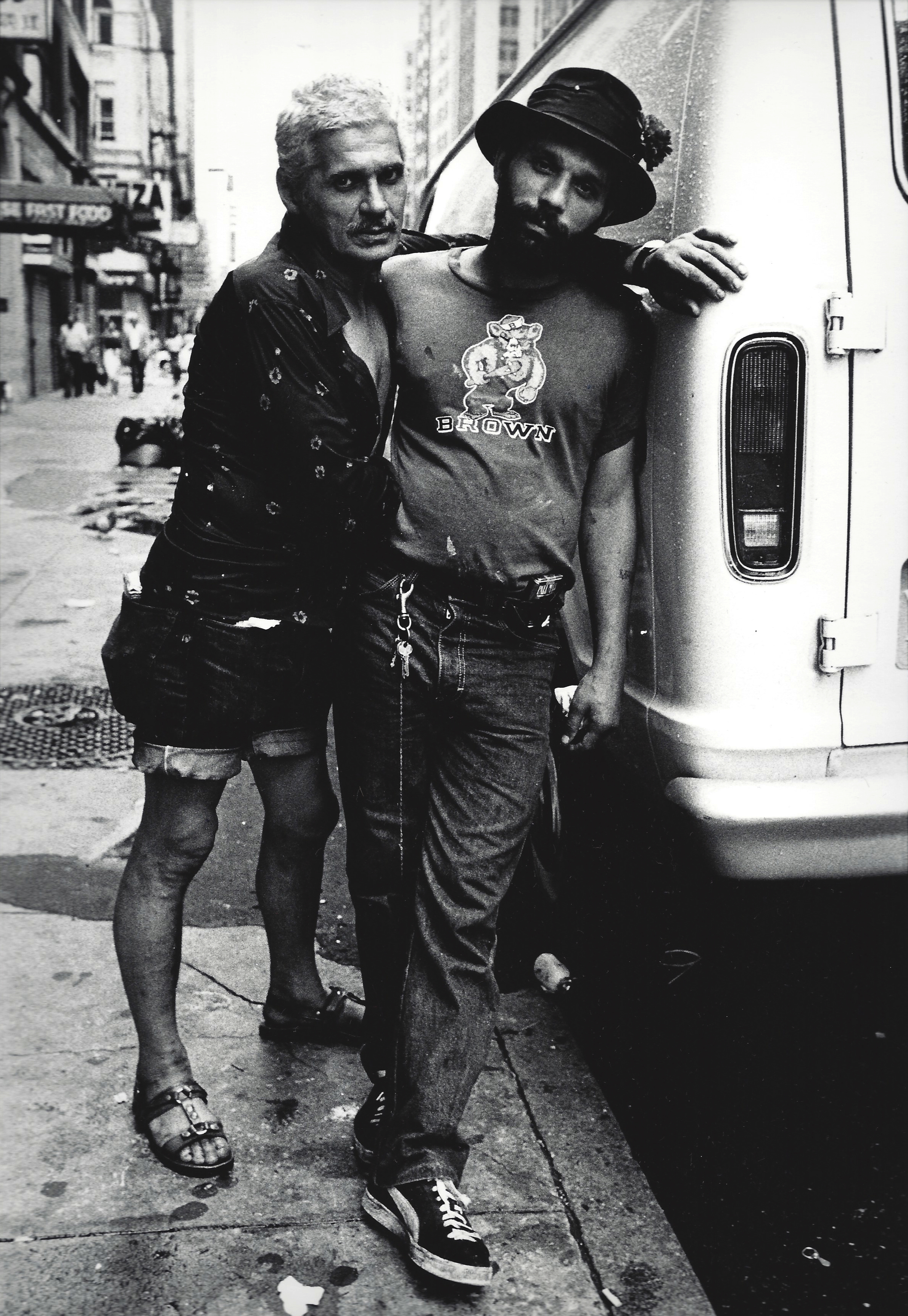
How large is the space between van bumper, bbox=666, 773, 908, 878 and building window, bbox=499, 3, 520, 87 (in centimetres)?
8342

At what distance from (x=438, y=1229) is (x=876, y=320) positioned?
74.9 inches

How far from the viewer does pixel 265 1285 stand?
226cm

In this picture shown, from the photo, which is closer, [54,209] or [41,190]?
[54,209]

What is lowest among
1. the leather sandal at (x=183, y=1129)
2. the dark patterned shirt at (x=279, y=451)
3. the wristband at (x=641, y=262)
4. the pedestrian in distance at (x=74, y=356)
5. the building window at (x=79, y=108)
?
the leather sandal at (x=183, y=1129)

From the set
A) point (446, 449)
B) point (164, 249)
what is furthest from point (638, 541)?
point (164, 249)

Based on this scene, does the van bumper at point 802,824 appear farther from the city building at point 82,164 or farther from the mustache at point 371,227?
the city building at point 82,164

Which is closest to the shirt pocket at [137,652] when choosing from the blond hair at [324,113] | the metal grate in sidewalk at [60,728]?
the blond hair at [324,113]

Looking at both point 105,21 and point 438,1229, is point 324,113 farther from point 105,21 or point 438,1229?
point 105,21

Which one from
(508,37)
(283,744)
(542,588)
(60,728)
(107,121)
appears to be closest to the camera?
(542,588)

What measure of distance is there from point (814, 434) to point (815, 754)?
651 millimetres

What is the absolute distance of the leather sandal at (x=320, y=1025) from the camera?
308cm

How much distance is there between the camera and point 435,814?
248 centimetres

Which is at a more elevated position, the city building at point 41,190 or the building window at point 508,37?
the building window at point 508,37

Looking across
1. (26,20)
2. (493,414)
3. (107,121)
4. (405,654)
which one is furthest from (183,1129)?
(107,121)
